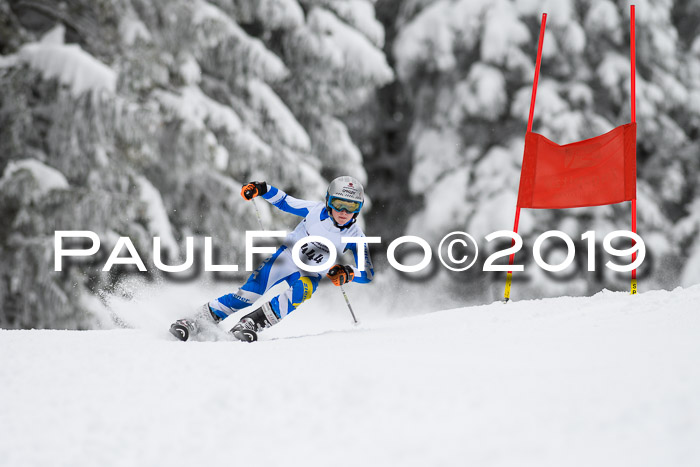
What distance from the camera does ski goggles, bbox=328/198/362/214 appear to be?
498 cm

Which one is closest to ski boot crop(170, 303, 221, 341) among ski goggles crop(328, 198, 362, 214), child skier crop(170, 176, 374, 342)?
child skier crop(170, 176, 374, 342)

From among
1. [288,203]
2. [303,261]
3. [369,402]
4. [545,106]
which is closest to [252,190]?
[288,203]

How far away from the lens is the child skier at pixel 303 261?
4.95 m

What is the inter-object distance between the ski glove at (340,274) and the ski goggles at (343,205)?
1.27 feet

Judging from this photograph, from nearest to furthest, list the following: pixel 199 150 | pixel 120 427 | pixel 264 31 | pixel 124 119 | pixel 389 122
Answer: pixel 120 427, pixel 124 119, pixel 199 150, pixel 264 31, pixel 389 122

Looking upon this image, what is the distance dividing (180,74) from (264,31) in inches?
101

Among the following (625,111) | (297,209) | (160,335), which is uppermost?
(625,111)

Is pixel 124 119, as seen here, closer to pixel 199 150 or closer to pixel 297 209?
pixel 199 150

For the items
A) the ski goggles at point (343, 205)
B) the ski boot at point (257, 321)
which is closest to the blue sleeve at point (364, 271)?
the ski goggles at point (343, 205)

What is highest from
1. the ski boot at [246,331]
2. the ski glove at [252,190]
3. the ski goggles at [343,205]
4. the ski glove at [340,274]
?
the ski glove at [252,190]

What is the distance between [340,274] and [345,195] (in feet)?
1.77

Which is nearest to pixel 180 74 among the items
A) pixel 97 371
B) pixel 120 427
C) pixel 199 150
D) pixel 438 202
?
pixel 199 150

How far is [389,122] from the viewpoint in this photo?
1492 cm

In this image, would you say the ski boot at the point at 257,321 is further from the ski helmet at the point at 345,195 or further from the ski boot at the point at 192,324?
the ski helmet at the point at 345,195
